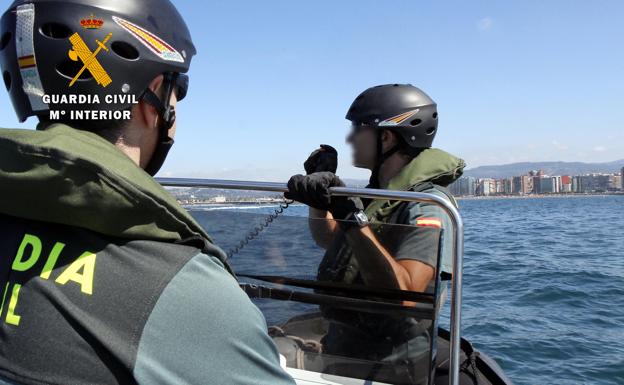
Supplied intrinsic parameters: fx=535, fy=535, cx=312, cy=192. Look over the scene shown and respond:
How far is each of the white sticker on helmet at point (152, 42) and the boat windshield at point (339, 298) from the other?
137 cm

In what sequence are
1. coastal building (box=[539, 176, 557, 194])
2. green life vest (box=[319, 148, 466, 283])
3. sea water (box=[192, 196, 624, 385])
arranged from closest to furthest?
1. green life vest (box=[319, 148, 466, 283])
2. sea water (box=[192, 196, 624, 385])
3. coastal building (box=[539, 176, 557, 194])

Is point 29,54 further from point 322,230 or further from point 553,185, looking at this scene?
point 553,185

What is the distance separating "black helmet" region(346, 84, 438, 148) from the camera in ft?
12.5

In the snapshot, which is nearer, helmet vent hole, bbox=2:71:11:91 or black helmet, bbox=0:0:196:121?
black helmet, bbox=0:0:196:121

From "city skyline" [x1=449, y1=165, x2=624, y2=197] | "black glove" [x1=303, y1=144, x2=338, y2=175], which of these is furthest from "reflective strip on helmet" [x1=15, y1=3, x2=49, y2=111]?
"city skyline" [x1=449, y1=165, x2=624, y2=197]

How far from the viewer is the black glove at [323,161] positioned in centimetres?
306

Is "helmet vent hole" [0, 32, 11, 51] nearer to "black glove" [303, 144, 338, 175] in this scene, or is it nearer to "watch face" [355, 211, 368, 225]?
"watch face" [355, 211, 368, 225]

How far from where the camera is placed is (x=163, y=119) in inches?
58.7

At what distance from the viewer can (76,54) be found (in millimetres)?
1351

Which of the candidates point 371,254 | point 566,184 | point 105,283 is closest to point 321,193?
point 371,254

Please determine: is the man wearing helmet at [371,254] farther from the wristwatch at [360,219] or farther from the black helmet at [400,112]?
the black helmet at [400,112]

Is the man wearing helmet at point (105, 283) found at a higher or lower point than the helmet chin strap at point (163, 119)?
lower

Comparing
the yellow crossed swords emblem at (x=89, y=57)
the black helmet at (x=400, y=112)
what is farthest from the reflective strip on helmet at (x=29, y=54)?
the black helmet at (x=400, y=112)

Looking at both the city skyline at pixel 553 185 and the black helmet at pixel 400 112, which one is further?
the city skyline at pixel 553 185
